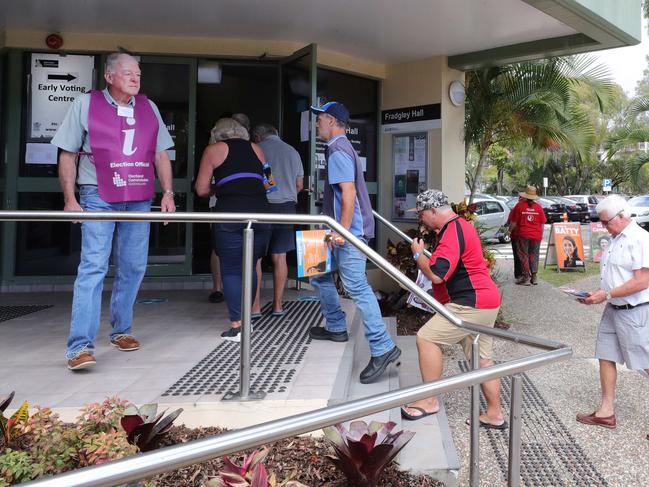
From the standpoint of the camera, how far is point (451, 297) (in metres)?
3.64

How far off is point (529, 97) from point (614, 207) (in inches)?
180

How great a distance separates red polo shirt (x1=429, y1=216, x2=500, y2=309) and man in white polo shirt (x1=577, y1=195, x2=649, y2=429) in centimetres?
86

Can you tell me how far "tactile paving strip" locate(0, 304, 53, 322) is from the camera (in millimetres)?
4914

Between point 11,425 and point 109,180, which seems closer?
point 11,425

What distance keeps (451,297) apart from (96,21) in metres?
4.85

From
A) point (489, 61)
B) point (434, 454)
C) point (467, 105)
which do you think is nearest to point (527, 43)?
point (489, 61)

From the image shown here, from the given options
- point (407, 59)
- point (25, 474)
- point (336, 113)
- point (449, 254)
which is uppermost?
point (407, 59)

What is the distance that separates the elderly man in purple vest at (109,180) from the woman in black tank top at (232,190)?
507 millimetres

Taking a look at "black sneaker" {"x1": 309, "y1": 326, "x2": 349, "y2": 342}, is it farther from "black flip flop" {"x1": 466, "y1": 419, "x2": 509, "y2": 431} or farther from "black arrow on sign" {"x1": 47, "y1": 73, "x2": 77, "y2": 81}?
"black arrow on sign" {"x1": 47, "y1": 73, "x2": 77, "y2": 81}

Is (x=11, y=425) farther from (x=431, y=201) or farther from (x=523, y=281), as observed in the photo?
(x=523, y=281)

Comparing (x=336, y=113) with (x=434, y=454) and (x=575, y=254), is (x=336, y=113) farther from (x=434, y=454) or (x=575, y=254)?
(x=575, y=254)

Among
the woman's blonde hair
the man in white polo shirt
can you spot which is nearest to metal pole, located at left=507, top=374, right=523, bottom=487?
the man in white polo shirt

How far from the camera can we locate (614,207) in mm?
3836

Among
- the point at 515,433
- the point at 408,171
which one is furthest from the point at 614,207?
the point at 408,171
